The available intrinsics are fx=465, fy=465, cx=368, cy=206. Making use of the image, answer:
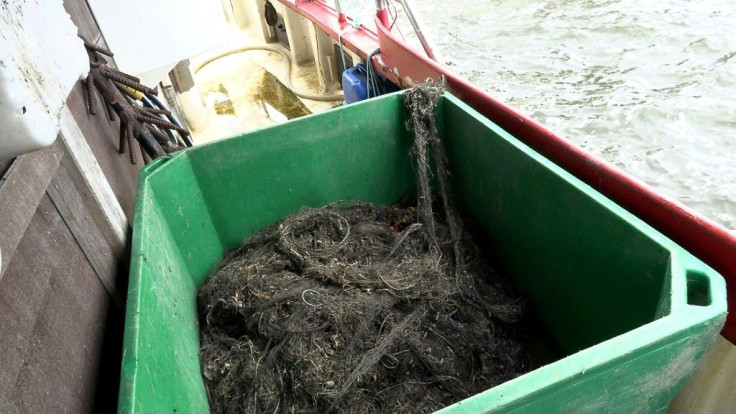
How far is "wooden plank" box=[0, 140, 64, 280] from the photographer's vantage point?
93 centimetres

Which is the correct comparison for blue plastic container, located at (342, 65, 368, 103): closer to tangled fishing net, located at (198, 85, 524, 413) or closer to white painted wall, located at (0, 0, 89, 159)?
tangled fishing net, located at (198, 85, 524, 413)

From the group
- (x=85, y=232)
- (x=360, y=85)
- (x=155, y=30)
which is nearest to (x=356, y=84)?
(x=360, y=85)

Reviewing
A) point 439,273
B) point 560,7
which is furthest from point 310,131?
point 560,7

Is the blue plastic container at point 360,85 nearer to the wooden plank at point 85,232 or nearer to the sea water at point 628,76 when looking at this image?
the sea water at point 628,76

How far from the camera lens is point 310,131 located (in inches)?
78.6

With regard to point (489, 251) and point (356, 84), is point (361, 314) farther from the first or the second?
point (356, 84)

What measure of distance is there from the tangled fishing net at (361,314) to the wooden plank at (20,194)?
76 centimetres

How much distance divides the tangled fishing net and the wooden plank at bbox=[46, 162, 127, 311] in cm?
36

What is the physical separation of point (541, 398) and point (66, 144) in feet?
4.65

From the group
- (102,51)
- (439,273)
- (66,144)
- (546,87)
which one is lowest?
(439,273)

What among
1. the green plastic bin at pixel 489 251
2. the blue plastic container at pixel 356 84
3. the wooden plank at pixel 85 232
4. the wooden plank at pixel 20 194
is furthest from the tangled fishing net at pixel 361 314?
the blue plastic container at pixel 356 84

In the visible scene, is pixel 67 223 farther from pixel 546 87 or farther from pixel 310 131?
pixel 546 87

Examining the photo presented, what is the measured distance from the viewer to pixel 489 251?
2.01 m

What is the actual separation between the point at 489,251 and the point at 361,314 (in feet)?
2.33
